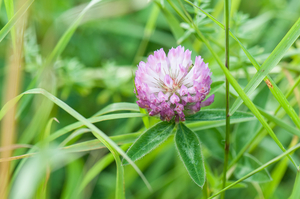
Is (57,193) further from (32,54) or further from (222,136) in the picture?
(222,136)

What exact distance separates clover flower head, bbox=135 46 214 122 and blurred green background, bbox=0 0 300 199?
378 millimetres

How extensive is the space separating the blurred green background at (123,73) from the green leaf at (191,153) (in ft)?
1.17

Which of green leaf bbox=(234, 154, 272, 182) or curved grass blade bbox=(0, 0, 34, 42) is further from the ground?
curved grass blade bbox=(0, 0, 34, 42)

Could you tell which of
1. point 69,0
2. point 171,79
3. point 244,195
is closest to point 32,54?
point 69,0

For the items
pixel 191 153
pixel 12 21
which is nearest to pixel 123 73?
pixel 12 21

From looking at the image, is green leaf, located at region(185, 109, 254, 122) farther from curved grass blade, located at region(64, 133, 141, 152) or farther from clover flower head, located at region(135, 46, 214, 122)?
curved grass blade, located at region(64, 133, 141, 152)

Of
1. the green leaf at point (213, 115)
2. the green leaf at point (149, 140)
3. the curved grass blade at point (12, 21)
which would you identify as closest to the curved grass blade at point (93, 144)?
the green leaf at point (149, 140)

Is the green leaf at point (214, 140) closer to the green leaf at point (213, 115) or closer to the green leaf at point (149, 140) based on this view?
the green leaf at point (213, 115)

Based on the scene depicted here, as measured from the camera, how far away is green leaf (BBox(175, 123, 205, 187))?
0.99 metres

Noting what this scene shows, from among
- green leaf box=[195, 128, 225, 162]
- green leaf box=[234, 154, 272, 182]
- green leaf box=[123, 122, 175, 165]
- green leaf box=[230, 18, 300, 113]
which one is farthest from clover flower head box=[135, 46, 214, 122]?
green leaf box=[234, 154, 272, 182]

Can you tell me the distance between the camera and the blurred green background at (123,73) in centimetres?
159

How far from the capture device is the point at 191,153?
3.46 feet

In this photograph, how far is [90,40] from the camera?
2.59 m

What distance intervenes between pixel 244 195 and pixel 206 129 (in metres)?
1.01
